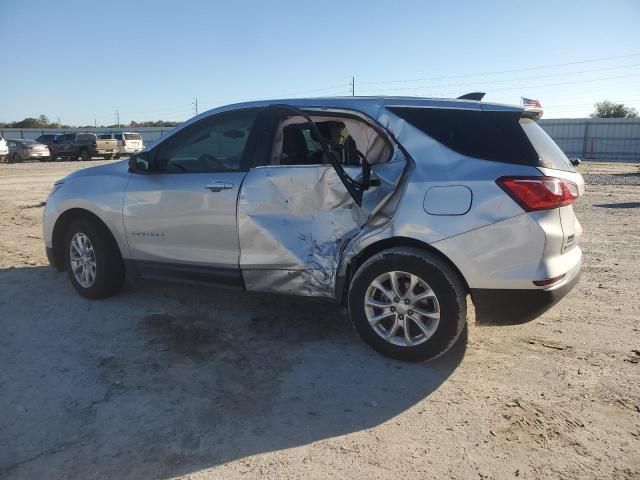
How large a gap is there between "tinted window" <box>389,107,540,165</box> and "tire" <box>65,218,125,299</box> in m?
2.94

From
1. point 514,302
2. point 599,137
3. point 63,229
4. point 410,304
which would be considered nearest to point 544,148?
point 514,302

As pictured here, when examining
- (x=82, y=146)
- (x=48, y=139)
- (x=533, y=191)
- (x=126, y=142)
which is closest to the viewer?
(x=533, y=191)

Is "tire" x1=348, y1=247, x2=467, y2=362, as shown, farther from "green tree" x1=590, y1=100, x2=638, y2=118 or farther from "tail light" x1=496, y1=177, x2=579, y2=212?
"green tree" x1=590, y1=100, x2=638, y2=118

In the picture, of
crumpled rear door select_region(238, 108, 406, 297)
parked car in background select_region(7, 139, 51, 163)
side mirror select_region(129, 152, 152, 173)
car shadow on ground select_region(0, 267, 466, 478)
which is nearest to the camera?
car shadow on ground select_region(0, 267, 466, 478)

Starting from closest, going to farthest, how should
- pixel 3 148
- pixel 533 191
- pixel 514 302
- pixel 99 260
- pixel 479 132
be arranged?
pixel 533 191 < pixel 514 302 < pixel 479 132 < pixel 99 260 < pixel 3 148

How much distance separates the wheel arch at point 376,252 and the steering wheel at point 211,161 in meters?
1.34

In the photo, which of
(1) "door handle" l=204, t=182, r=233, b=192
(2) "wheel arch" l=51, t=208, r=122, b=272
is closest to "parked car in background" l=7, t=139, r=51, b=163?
(2) "wheel arch" l=51, t=208, r=122, b=272

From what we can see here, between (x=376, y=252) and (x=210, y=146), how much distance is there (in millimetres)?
1719

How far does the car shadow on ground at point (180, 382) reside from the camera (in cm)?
270

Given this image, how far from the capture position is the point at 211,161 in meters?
4.31

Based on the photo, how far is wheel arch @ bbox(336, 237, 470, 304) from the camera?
3.47 m

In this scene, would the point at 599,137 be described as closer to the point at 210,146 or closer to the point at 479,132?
the point at 479,132

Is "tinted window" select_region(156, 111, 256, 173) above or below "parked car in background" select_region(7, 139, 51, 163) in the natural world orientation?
below

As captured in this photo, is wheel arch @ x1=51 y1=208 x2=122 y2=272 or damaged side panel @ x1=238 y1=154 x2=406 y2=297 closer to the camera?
damaged side panel @ x1=238 y1=154 x2=406 y2=297
